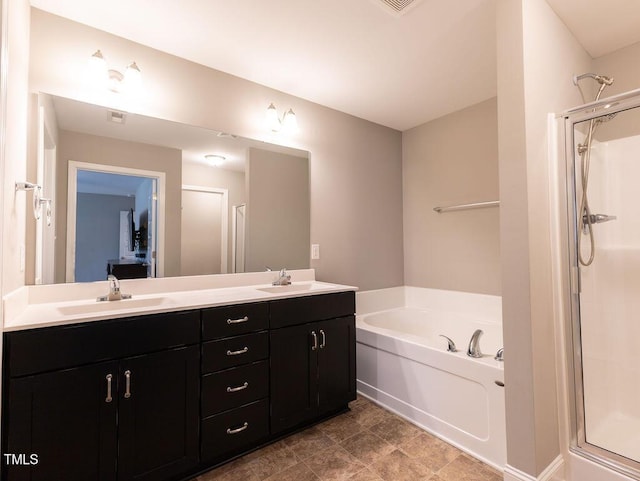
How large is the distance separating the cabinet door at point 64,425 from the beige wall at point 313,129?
1496 millimetres

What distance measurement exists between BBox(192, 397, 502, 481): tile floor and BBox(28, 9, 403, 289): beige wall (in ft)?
4.06

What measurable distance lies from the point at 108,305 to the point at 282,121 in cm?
180

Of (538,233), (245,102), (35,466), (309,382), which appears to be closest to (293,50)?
(245,102)

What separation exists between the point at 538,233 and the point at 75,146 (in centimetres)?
251

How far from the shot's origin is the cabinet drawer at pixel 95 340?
1.20 m

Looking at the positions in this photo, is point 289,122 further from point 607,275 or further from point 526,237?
point 607,275

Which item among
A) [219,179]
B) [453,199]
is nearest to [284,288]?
[219,179]

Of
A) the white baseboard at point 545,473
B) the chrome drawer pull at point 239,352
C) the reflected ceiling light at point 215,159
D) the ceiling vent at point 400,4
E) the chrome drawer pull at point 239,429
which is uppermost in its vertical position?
the ceiling vent at point 400,4

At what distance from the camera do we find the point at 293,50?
6.70 ft

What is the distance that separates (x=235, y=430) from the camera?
171 centimetres

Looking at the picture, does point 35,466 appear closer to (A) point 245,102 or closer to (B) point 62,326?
(B) point 62,326

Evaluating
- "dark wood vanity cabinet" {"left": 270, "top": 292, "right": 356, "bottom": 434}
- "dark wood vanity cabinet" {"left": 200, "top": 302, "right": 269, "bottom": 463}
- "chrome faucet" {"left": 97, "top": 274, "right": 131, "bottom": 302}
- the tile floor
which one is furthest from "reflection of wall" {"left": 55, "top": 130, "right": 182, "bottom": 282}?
the tile floor

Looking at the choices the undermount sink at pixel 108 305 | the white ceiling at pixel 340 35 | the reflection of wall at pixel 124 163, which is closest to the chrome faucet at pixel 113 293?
the undermount sink at pixel 108 305

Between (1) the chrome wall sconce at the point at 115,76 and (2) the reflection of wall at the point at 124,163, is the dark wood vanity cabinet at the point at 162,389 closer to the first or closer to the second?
(2) the reflection of wall at the point at 124,163
